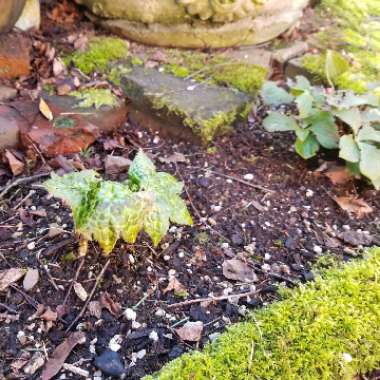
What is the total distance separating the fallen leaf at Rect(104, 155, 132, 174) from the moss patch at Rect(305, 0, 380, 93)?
104 cm

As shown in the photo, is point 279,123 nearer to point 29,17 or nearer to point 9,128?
point 9,128

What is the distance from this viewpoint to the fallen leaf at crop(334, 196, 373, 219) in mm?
1955

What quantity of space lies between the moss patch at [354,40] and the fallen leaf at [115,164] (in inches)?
41.1

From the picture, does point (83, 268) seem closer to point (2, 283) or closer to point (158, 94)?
point (2, 283)

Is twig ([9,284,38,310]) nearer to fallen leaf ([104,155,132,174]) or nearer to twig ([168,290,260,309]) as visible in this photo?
twig ([168,290,260,309])

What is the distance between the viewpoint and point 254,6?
252cm

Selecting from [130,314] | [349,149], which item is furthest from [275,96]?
[130,314]

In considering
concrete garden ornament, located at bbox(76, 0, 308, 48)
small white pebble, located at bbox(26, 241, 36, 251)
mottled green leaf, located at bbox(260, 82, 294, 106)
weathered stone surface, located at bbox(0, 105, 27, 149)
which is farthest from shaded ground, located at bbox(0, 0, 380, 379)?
concrete garden ornament, located at bbox(76, 0, 308, 48)

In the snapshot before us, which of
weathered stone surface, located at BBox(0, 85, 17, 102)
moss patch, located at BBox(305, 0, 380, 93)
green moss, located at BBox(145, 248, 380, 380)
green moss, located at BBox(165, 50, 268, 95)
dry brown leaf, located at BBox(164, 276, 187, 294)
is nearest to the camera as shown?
green moss, located at BBox(145, 248, 380, 380)

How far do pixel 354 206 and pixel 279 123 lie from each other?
1.47 ft

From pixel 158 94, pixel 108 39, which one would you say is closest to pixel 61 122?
pixel 158 94

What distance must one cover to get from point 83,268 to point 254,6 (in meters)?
1.67

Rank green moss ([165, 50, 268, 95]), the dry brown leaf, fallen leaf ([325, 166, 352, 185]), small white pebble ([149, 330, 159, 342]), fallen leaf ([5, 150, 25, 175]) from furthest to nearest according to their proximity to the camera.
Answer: green moss ([165, 50, 268, 95])
fallen leaf ([325, 166, 352, 185])
fallen leaf ([5, 150, 25, 175])
the dry brown leaf
small white pebble ([149, 330, 159, 342])

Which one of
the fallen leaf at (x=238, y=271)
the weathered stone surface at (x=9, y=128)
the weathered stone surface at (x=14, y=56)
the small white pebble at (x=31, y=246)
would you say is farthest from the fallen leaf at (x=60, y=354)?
the weathered stone surface at (x=14, y=56)
